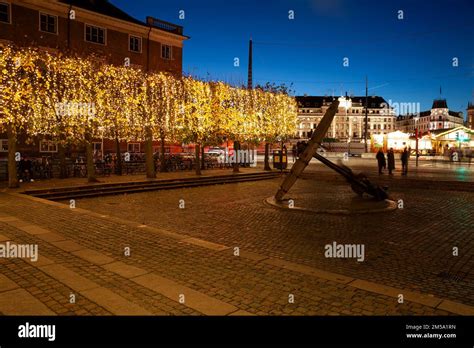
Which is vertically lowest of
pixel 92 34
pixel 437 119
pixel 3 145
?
pixel 3 145

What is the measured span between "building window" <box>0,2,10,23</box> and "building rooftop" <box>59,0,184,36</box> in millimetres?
4839

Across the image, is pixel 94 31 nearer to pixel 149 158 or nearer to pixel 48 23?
pixel 48 23

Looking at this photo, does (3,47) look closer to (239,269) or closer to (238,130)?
(238,130)

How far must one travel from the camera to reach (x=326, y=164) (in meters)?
16.1

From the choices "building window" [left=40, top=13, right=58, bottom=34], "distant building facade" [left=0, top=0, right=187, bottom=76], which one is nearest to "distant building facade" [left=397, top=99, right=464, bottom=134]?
"distant building facade" [left=0, top=0, right=187, bottom=76]

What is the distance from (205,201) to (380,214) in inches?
285

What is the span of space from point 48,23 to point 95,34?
14.6 ft

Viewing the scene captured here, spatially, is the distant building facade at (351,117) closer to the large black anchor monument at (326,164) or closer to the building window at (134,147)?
the building window at (134,147)

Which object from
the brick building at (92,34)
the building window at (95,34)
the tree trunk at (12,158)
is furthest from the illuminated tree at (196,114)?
the building window at (95,34)

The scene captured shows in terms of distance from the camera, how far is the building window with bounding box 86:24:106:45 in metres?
36.3

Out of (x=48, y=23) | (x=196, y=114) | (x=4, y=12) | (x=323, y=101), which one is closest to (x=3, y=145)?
(x=4, y=12)
